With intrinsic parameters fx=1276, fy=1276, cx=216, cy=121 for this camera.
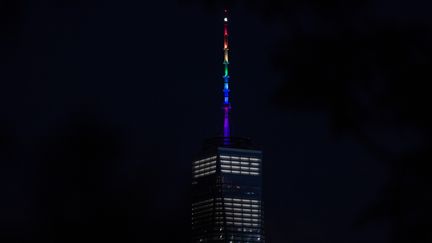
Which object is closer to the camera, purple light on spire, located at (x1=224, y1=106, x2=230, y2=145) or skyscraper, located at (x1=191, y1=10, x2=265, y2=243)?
skyscraper, located at (x1=191, y1=10, x2=265, y2=243)

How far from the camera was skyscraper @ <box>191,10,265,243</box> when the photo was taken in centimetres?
18275

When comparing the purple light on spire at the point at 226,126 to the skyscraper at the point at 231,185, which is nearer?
the skyscraper at the point at 231,185

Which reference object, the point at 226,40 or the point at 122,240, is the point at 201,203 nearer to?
the point at 226,40

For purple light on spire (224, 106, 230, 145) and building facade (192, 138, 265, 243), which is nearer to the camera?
building facade (192, 138, 265, 243)

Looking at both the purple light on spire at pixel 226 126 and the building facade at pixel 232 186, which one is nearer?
the building facade at pixel 232 186

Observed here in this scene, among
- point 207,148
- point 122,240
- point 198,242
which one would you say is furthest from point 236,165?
point 122,240

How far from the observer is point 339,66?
19125mm

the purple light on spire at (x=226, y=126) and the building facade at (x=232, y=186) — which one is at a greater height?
the purple light on spire at (x=226, y=126)

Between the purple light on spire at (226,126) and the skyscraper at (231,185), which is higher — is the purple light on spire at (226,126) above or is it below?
above

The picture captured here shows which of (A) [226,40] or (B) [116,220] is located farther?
(A) [226,40]

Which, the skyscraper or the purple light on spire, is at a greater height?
the purple light on spire

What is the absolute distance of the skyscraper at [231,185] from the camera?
18275 centimetres

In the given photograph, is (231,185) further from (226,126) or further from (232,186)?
(226,126)

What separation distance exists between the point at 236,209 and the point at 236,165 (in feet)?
22.5
